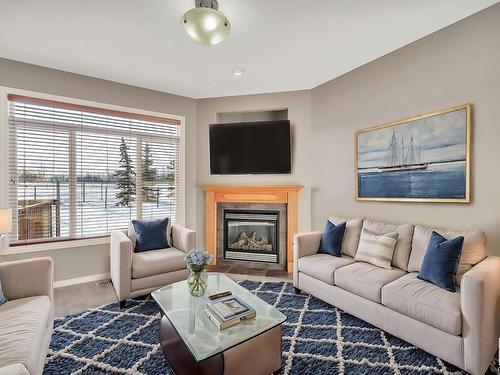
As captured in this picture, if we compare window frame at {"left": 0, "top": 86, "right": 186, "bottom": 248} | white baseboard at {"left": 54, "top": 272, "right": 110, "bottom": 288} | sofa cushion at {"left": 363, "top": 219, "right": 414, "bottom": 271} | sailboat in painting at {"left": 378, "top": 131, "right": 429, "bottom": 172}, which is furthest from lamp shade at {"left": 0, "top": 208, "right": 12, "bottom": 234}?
sailboat in painting at {"left": 378, "top": 131, "right": 429, "bottom": 172}

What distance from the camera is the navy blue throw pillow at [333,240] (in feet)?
9.59

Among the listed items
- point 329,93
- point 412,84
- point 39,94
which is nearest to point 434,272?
point 412,84

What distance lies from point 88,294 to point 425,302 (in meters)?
3.32

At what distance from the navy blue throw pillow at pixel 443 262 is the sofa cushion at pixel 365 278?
305 mm

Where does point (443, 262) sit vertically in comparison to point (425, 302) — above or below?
above

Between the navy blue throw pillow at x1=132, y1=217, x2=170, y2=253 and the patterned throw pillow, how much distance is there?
229cm

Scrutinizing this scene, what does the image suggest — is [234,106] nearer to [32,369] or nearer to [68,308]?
[68,308]

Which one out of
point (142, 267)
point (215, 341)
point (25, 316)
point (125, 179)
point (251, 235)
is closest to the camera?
point (215, 341)

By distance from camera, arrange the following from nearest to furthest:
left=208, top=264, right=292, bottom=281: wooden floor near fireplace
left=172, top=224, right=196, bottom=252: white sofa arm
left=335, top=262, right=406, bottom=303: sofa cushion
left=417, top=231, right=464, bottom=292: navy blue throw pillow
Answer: left=417, top=231, right=464, bottom=292: navy blue throw pillow → left=335, top=262, right=406, bottom=303: sofa cushion → left=172, top=224, right=196, bottom=252: white sofa arm → left=208, top=264, right=292, bottom=281: wooden floor near fireplace

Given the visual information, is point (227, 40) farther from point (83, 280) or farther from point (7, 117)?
point (83, 280)

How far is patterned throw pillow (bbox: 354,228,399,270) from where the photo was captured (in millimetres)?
2484

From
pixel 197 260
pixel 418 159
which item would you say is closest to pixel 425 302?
pixel 418 159

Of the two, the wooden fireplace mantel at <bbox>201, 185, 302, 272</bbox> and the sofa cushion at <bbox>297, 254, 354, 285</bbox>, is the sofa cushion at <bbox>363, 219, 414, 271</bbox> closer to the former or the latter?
the sofa cushion at <bbox>297, 254, 354, 285</bbox>

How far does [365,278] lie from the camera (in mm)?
2273
